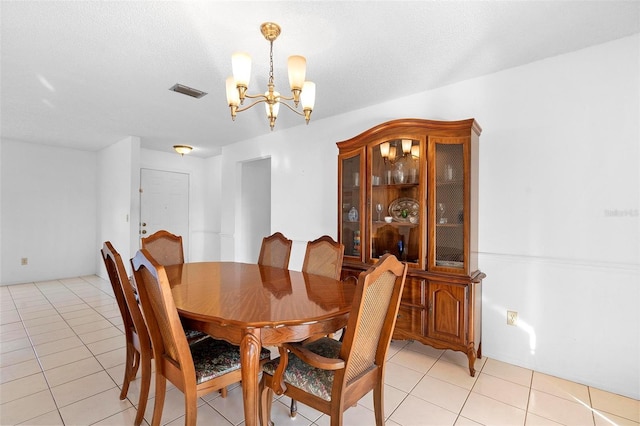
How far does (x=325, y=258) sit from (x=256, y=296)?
0.90 m

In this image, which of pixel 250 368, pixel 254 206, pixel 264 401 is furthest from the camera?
pixel 254 206

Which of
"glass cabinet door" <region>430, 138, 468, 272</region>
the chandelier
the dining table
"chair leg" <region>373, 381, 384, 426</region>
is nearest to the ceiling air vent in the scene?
the chandelier

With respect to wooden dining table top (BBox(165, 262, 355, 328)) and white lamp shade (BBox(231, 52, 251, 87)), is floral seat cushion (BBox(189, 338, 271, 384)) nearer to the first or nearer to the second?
wooden dining table top (BBox(165, 262, 355, 328))

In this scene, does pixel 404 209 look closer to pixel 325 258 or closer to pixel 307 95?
pixel 325 258

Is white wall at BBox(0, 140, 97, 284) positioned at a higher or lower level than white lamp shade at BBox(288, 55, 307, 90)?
lower

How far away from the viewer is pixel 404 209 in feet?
9.04

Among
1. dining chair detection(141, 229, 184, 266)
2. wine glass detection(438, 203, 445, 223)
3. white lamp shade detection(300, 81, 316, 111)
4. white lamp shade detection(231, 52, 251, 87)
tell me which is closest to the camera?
white lamp shade detection(231, 52, 251, 87)

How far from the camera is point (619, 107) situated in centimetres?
205

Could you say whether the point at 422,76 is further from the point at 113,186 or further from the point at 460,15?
the point at 113,186

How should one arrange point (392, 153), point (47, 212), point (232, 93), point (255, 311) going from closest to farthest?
point (255, 311), point (232, 93), point (392, 153), point (47, 212)

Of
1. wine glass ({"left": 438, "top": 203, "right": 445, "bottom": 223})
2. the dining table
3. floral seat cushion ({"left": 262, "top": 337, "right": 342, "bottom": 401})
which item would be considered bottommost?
floral seat cushion ({"left": 262, "top": 337, "right": 342, "bottom": 401})

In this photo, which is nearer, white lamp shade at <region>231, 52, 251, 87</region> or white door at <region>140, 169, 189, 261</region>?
white lamp shade at <region>231, 52, 251, 87</region>

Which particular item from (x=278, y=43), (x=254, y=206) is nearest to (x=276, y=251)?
(x=278, y=43)

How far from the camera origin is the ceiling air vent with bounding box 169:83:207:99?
279 centimetres
